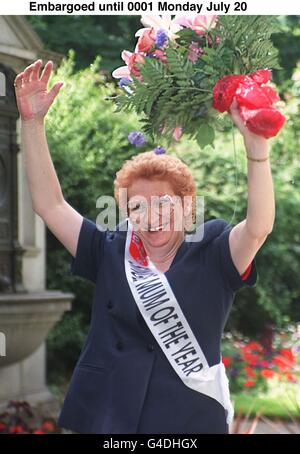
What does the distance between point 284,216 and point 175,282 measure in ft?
18.2

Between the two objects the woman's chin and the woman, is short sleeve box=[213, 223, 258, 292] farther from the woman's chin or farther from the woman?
the woman's chin

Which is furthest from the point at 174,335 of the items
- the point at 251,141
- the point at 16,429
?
the point at 16,429

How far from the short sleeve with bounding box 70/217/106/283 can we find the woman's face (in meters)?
0.12

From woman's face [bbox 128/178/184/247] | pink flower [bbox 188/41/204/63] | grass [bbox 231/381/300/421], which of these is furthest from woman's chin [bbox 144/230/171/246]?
grass [bbox 231/381/300/421]

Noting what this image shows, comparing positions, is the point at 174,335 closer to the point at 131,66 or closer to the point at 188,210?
the point at 188,210

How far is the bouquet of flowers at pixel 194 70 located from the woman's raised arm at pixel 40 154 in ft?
0.76

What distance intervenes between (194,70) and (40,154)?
50 cm

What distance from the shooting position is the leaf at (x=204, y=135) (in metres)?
2.79

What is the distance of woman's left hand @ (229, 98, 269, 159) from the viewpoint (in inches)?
93.7

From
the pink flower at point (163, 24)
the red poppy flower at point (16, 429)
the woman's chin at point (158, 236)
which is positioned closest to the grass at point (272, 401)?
the red poppy flower at point (16, 429)

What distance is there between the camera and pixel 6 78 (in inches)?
238
